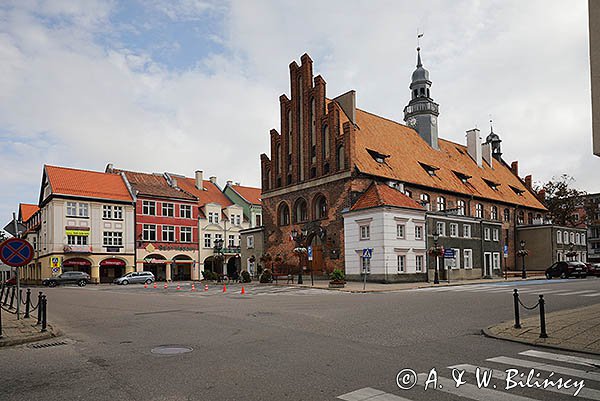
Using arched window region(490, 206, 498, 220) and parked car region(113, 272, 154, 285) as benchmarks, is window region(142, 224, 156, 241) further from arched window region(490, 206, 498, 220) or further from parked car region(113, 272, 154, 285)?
arched window region(490, 206, 498, 220)

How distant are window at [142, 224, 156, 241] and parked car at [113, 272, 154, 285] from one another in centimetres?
894

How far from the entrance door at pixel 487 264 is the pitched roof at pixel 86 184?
4007cm

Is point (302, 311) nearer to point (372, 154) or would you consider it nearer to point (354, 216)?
point (354, 216)

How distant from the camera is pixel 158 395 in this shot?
269 inches

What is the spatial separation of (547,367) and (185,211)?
199 ft

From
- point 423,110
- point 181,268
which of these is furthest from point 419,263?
point 181,268

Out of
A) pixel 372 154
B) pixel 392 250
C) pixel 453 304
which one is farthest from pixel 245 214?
pixel 453 304

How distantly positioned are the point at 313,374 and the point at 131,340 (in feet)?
17.7

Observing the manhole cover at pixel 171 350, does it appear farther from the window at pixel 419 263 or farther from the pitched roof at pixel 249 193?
the pitched roof at pixel 249 193

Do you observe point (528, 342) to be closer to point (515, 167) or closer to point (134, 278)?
point (134, 278)

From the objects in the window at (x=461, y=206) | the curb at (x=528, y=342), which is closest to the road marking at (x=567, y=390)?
the curb at (x=528, y=342)

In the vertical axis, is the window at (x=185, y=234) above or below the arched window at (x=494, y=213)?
below

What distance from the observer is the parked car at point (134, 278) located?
2041 inches

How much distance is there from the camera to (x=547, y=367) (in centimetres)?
848
